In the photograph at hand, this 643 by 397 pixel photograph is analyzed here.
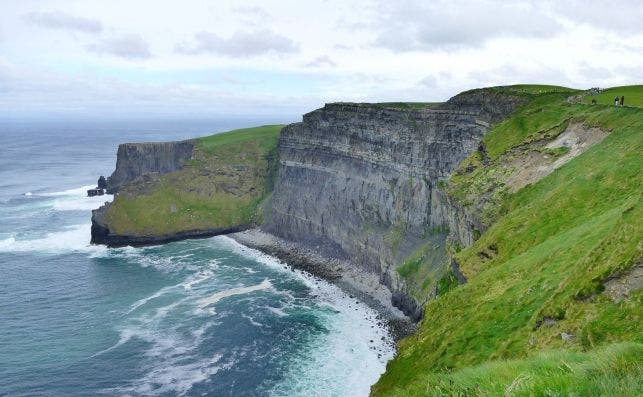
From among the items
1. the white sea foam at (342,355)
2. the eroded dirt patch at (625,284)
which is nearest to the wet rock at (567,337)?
the eroded dirt patch at (625,284)

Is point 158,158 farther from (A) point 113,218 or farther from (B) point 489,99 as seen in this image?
(B) point 489,99

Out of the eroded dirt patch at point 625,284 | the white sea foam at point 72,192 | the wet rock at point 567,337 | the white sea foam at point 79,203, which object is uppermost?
the eroded dirt patch at point 625,284

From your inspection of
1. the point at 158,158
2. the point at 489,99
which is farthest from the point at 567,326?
the point at 158,158

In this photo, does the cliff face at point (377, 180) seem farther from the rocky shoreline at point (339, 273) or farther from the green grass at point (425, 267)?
the rocky shoreline at point (339, 273)

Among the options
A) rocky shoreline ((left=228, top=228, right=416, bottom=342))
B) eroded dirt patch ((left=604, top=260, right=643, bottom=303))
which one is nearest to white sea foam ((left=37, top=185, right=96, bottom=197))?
rocky shoreline ((left=228, top=228, right=416, bottom=342))

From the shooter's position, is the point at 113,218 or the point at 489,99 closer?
the point at 489,99
